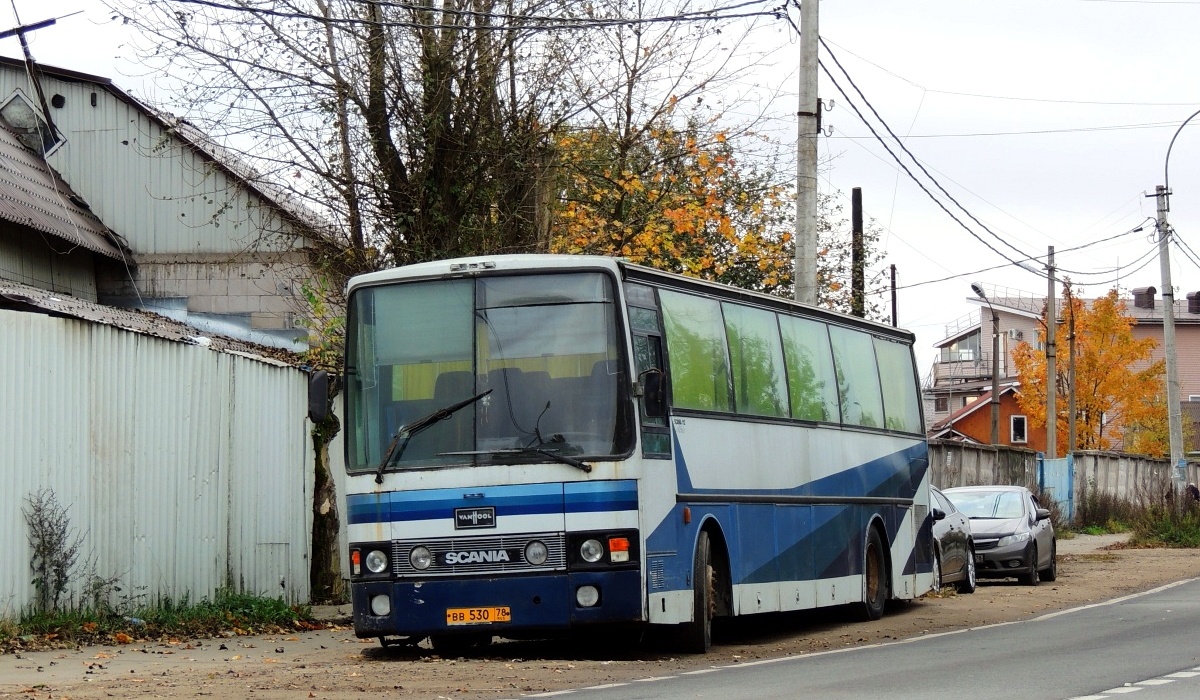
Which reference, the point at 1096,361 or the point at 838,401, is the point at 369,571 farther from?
the point at 1096,361

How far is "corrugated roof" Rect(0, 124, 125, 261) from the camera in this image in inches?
862

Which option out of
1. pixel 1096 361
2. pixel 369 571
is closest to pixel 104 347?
pixel 369 571

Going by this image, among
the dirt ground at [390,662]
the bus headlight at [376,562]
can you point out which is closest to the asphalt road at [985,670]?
the dirt ground at [390,662]

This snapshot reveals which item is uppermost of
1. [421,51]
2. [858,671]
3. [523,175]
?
[421,51]

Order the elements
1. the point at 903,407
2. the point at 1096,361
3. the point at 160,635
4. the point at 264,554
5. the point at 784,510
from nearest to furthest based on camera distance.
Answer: the point at 160,635
the point at 784,510
the point at 264,554
the point at 903,407
the point at 1096,361

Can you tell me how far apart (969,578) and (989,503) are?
2758mm

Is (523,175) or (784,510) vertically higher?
(523,175)

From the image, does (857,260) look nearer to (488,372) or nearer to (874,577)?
(874,577)

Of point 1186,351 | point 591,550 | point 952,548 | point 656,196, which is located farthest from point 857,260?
point 1186,351

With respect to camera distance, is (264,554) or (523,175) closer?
(264,554)

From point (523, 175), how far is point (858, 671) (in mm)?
11677

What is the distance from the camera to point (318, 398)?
1315cm

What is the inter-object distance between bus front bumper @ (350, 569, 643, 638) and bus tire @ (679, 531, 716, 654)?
1146 millimetres

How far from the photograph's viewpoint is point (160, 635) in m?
14.7
